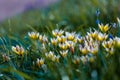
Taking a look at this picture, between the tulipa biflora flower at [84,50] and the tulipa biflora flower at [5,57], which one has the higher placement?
the tulipa biflora flower at [5,57]

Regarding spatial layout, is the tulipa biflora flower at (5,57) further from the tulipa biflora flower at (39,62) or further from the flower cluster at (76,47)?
the tulipa biflora flower at (39,62)

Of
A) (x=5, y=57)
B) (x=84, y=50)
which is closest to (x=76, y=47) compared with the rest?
(x=84, y=50)

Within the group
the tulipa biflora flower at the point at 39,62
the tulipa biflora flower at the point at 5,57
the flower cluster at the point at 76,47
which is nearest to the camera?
the flower cluster at the point at 76,47

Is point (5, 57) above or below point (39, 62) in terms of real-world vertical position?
above

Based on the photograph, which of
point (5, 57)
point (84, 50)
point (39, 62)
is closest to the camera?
point (84, 50)

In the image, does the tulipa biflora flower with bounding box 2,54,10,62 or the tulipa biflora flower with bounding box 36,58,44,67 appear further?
the tulipa biflora flower with bounding box 2,54,10,62

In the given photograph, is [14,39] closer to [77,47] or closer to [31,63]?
[31,63]

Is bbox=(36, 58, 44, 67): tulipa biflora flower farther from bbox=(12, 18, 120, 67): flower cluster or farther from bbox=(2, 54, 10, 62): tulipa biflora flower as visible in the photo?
bbox=(2, 54, 10, 62): tulipa biflora flower

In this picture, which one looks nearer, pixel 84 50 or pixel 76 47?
pixel 84 50

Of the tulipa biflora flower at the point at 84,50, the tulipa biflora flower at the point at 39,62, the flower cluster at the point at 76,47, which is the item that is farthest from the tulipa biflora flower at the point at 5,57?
the tulipa biflora flower at the point at 84,50

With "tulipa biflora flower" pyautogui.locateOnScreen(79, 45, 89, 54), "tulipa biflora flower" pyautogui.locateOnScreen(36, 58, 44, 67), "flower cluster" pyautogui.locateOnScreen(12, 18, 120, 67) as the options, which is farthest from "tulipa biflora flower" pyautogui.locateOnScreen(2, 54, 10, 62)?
"tulipa biflora flower" pyautogui.locateOnScreen(79, 45, 89, 54)

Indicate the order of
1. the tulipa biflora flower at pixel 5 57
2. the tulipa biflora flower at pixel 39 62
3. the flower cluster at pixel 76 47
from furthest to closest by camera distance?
1. the tulipa biflora flower at pixel 5 57
2. the tulipa biflora flower at pixel 39 62
3. the flower cluster at pixel 76 47

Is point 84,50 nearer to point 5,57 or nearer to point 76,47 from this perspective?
point 76,47
